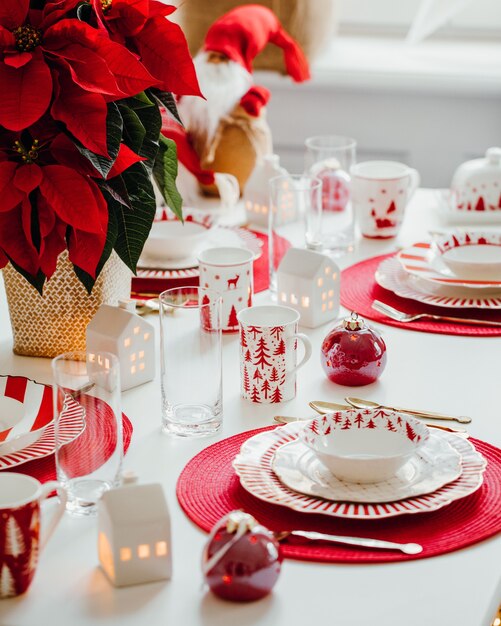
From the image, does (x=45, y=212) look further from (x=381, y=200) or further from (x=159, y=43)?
(x=381, y=200)

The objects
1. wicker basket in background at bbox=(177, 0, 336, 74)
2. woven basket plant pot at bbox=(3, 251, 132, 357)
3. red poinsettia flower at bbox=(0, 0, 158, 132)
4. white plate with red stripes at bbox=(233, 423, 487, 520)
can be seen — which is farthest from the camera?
wicker basket in background at bbox=(177, 0, 336, 74)

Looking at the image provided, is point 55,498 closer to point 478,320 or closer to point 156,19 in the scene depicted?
point 156,19

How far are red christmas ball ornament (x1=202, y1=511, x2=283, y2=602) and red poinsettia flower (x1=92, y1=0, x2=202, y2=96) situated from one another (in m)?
0.54

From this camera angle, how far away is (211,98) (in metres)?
1.87

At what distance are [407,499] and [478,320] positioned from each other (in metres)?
0.54

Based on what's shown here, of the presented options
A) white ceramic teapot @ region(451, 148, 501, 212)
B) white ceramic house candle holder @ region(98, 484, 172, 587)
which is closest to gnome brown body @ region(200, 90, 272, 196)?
white ceramic teapot @ region(451, 148, 501, 212)

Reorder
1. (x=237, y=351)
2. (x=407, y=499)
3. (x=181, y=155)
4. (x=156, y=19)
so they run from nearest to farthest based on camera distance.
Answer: (x=407, y=499) → (x=156, y=19) → (x=237, y=351) → (x=181, y=155)

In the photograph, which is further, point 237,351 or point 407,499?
point 237,351

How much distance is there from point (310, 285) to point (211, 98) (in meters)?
0.62

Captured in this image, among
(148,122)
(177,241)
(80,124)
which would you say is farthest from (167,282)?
(80,124)

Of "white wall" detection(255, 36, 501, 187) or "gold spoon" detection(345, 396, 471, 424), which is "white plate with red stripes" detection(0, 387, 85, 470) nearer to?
"gold spoon" detection(345, 396, 471, 424)

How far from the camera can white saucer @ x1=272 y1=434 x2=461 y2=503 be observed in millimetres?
927

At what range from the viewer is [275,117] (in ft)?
9.62

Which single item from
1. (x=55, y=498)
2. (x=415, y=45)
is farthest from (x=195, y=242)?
(x=415, y=45)
